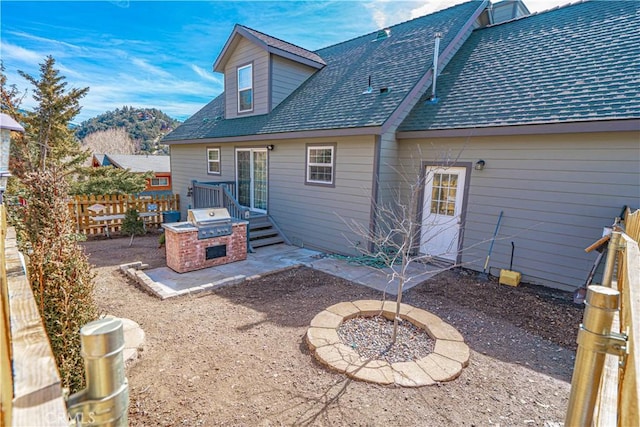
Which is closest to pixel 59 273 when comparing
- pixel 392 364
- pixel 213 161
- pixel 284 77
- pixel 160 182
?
pixel 392 364

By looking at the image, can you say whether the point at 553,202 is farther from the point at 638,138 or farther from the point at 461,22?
the point at 461,22

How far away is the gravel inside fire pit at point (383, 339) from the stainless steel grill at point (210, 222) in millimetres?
3620

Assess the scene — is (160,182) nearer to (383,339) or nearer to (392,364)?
(383,339)

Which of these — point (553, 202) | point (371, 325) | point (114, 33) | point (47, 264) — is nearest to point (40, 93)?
point (114, 33)

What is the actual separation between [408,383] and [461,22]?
9.01m

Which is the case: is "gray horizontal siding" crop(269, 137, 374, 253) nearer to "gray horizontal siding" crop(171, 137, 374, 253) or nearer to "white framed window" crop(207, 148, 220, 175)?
"gray horizontal siding" crop(171, 137, 374, 253)

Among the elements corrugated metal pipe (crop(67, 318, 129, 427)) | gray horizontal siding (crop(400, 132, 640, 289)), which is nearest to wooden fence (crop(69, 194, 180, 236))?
gray horizontal siding (crop(400, 132, 640, 289))

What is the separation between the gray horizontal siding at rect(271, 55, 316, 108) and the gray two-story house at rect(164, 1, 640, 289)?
5cm

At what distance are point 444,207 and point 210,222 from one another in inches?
197

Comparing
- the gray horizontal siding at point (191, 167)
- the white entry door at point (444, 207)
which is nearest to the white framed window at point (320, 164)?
the white entry door at point (444, 207)

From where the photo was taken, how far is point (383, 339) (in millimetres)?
3568

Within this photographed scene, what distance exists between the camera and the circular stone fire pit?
9.65 ft

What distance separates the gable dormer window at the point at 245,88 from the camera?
399 inches

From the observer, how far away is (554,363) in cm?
341
